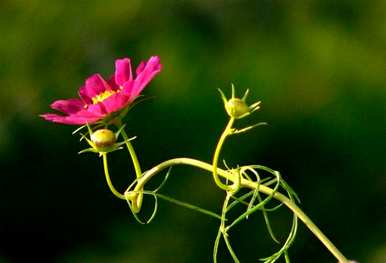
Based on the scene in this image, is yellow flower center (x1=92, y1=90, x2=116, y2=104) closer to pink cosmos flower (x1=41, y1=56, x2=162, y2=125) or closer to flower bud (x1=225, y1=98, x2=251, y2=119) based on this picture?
pink cosmos flower (x1=41, y1=56, x2=162, y2=125)

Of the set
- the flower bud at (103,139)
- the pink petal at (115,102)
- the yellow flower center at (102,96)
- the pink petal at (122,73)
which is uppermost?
the pink petal at (122,73)

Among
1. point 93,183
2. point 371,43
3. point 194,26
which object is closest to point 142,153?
point 93,183

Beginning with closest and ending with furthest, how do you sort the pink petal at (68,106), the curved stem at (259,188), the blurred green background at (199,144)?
the curved stem at (259,188) < the pink petal at (68,106) < the blurred green background at (199,144)

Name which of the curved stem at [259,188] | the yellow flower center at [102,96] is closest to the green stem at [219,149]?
the curved stem at [259,188]

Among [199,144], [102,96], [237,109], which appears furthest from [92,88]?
[199,144]

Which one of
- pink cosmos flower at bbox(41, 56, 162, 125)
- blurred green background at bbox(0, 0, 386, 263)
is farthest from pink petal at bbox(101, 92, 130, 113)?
blurred green background at bbox(0, 0, 386, 263)

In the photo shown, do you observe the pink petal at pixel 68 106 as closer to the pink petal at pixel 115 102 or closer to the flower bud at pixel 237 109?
the pink petal at pixel 115 102

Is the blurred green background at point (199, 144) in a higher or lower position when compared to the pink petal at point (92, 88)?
lower

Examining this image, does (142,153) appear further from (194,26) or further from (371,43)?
(371,43)
